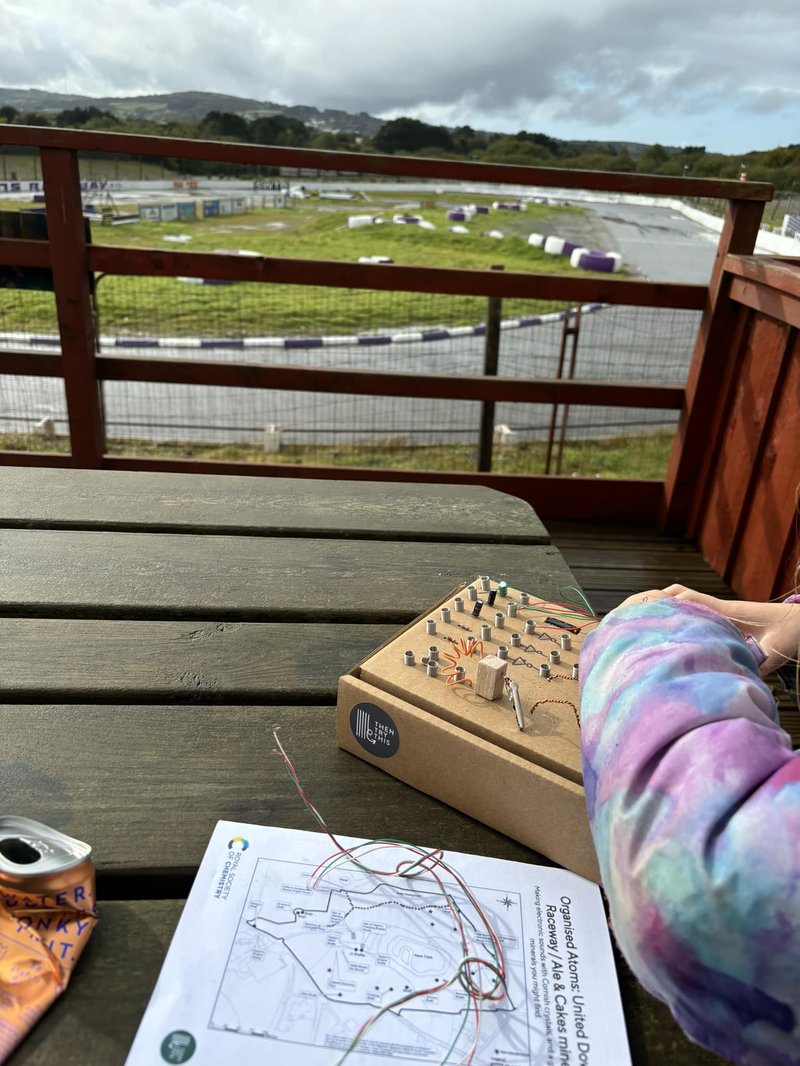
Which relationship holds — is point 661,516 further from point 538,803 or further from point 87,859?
point 87,859

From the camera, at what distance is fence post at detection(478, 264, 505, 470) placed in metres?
2.92

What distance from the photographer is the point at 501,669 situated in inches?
30.1

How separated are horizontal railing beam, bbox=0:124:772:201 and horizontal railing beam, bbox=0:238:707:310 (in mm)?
276

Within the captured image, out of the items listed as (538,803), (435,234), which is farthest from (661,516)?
(435,234)

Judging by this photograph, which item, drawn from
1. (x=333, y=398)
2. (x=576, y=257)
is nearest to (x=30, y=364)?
(x=333, y=398)

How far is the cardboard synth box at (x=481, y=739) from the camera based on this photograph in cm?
68

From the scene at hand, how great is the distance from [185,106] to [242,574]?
34.1 m

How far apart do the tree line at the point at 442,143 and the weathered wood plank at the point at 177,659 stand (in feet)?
7.05

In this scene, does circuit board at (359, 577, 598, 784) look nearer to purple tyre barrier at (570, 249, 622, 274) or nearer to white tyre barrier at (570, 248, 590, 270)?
purple tyre barrier at (570, 249, 622, 274)

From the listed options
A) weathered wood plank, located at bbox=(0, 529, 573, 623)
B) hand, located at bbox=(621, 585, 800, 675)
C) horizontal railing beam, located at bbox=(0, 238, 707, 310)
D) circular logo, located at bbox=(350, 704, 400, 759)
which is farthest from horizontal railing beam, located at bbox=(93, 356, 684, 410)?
circular logo, located at bbox=(350, 704, 400, 759)

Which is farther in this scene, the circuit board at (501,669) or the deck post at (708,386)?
the deck post at (708,386)

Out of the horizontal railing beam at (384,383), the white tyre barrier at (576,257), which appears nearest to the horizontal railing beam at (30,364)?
the horizontal railing beam at (384,383)

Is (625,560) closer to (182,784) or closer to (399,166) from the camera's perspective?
(399,166)

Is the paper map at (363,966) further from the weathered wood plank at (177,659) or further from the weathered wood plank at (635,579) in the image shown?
the weathered wood plank at (635,579)
